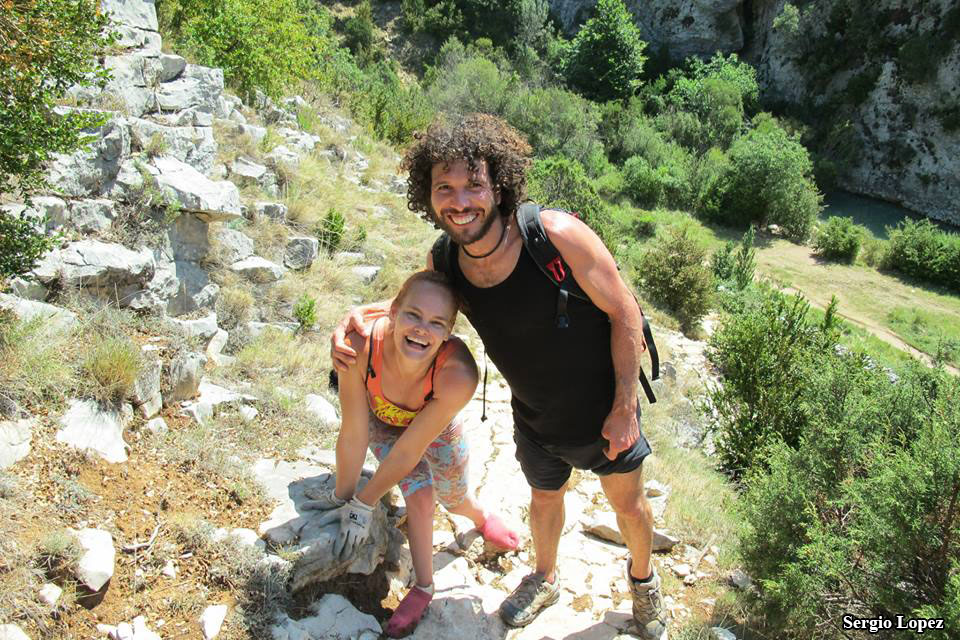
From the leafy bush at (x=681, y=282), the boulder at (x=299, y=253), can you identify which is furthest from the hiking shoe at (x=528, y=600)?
the leafy bush at (x=681, y=282)

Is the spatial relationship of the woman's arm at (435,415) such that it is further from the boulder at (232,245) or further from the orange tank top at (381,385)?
the boulder at (232,245)

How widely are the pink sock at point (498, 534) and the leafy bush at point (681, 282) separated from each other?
25.3 ft

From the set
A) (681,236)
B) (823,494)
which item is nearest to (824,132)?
(681,236)

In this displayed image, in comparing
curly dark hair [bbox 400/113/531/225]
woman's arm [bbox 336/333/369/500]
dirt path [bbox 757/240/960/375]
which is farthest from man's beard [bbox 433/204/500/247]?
dirt path [bbox 757/240/960/375]

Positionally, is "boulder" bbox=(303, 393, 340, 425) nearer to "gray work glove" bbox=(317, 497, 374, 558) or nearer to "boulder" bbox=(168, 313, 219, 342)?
"boulder" bbox=(168, 313, 219, 342)

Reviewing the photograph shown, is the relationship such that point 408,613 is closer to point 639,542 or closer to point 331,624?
point 331,624

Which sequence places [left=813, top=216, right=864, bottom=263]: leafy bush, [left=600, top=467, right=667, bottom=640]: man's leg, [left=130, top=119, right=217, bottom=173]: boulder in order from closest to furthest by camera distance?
[left=600, top=467, right=667, bottom=640]: man's leg < [left=130, top=119, right=217, bottom=173]: boulder < [left=813, top=216, right=864, bottom=263]: leafy bush

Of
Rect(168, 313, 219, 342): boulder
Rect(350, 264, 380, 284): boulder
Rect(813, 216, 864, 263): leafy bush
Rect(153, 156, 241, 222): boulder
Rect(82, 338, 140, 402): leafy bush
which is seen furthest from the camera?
Rect(813, 216, 864, 263): leafy bush

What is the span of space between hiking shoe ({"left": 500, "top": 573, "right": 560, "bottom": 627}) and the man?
568 millimetres

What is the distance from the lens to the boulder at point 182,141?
4668mm

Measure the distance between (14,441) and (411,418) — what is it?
152cm

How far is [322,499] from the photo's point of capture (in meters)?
2.87

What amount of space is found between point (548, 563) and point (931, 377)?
2.61 metres

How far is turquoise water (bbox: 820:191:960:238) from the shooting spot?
69.3 ft
